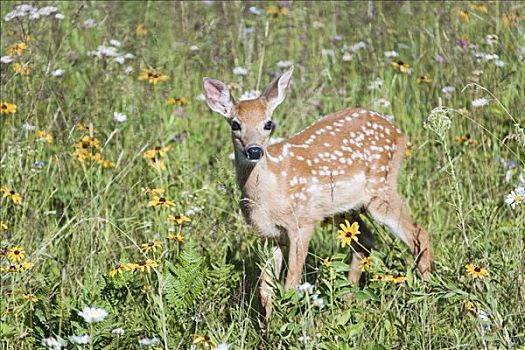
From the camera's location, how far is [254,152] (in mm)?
4754

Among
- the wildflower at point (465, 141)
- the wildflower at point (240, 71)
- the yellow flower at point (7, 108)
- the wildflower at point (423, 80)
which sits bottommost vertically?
the wildflower at point (465, 141)

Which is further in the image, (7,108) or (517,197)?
(7,108)

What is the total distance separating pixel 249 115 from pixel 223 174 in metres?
0.37

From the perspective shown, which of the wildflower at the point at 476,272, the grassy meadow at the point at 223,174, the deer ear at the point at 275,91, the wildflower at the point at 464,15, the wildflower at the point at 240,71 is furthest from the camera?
the wildflower at the point at 464,15

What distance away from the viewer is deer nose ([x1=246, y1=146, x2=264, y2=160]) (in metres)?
4.76

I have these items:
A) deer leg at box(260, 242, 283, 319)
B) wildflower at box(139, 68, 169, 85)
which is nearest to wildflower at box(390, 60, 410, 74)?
wildflower at box(139, 68, 169, 85)

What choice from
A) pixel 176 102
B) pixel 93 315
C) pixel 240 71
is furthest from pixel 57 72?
pixel 93 315

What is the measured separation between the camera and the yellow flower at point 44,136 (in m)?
5.43

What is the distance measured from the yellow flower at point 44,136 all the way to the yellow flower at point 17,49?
45 centimetres

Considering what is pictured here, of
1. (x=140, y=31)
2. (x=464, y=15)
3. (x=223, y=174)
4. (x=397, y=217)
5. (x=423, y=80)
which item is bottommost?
(x=397, y=217)

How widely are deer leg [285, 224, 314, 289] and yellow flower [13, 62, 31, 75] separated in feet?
5.51

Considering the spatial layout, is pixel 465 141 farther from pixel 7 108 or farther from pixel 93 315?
pixel 93 315

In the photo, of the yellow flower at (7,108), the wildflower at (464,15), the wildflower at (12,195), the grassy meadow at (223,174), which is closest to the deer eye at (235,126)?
the grassy meadow at (223,174)

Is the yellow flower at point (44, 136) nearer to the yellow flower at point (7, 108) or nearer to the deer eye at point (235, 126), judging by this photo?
the yellow flower at point (7, 108)
